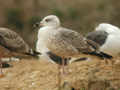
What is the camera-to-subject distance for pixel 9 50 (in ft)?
14.4

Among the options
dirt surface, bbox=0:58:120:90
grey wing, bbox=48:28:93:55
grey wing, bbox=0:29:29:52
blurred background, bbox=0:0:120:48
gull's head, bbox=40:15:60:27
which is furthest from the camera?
blurred background, bbox=0:0:120:48

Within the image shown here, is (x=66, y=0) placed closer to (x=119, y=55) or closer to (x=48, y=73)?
(x=119, y=55)

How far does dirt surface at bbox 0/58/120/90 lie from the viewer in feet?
10.2

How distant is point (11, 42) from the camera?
4.34m

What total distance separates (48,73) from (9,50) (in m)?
0.62

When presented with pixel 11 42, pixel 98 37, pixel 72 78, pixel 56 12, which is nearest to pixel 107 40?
pixel 98 37

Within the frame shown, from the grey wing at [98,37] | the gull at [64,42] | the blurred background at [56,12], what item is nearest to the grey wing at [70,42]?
the gull at [64,42]

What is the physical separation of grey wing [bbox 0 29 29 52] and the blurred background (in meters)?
5.18

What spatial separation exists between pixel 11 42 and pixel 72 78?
1.19 meters

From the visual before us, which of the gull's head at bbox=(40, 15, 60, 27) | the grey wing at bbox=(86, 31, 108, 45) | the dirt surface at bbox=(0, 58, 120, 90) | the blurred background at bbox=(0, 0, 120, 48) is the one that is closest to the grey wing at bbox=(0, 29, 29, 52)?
the dirt surface at bbox=(0, 58, 120, 90)

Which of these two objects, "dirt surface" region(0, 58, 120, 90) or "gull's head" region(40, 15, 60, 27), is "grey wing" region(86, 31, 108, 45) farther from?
"gull's head" region(40, 15, 60, 27)

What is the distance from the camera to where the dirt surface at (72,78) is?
3.11 metres

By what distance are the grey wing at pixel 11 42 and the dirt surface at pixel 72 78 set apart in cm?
31

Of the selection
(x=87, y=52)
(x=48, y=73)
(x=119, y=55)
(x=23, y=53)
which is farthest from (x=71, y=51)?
(x=119, y=55)
